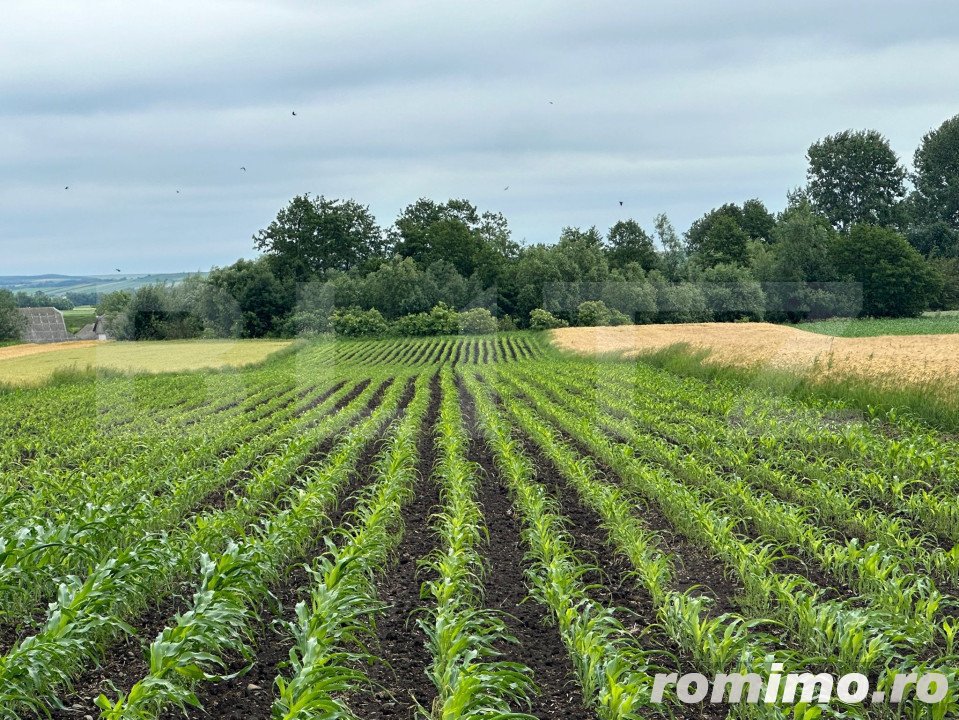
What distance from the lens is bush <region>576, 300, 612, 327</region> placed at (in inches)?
1775

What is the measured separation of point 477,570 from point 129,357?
27428mm

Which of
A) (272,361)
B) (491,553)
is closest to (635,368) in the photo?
(272,361)

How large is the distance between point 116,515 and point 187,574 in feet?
2.34

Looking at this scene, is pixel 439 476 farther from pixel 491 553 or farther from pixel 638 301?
pixel 638 301

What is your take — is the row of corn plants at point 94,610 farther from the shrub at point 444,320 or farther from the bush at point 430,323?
the shrub at point 444,320

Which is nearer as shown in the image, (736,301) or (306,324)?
(306,324)

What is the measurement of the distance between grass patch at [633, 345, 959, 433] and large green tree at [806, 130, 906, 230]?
58.2 meters

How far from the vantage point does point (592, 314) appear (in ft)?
148

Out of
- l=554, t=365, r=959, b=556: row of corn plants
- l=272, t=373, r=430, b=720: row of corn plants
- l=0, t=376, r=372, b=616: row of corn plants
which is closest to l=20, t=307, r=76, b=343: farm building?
l=0, t=376, r=372, b=616: row of corn plants

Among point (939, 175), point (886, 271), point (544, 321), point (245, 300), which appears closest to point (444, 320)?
point (544, 321)

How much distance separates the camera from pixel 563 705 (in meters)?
4.70

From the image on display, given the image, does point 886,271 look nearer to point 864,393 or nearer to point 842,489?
point 864,393
